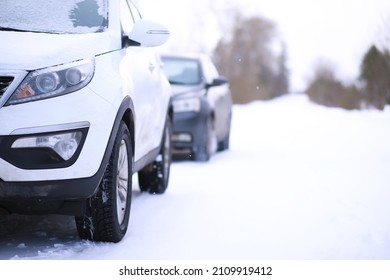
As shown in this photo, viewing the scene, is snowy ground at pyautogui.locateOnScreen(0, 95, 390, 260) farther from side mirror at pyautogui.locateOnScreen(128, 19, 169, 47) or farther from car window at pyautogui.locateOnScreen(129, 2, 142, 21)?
car window at pyautogui.locateOnScreen(129, 2, 142, 21)

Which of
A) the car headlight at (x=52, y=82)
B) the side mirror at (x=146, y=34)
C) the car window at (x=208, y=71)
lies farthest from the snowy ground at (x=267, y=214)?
the car window at (x=208, y=71)

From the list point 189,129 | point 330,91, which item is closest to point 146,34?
point 330,91

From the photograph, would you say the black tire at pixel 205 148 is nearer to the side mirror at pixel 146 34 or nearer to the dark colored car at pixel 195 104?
the dark colored car at pixel 195 104

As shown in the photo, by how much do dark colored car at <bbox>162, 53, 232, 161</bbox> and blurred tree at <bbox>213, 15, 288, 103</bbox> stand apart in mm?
1226

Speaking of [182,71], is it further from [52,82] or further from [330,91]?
[52,82]

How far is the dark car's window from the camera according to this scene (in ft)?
32.6

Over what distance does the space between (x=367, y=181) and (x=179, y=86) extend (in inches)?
183

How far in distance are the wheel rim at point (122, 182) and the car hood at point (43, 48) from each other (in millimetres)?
662

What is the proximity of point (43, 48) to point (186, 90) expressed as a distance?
6.13m

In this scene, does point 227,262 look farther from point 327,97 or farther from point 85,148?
point 327,97

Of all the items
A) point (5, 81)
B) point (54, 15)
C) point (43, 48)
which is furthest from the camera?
point (54, 15)

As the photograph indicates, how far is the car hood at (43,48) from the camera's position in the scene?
3354 mm

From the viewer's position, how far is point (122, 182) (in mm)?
4223

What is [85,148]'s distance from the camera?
137 inches
